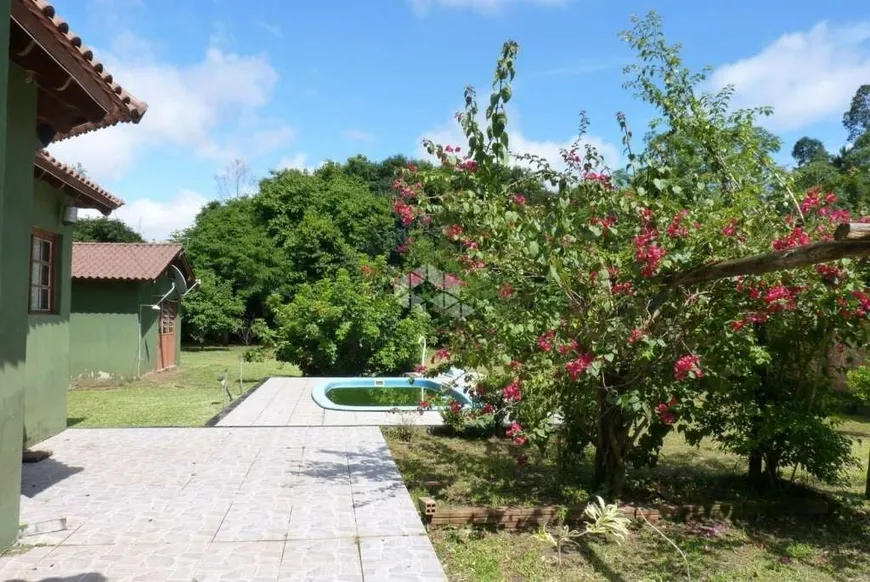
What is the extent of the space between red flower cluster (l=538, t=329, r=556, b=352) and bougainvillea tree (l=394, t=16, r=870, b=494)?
0.02 meters

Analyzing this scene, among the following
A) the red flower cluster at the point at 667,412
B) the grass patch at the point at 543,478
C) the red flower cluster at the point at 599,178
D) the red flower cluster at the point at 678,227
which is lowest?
the grass patch at the point at 543,478

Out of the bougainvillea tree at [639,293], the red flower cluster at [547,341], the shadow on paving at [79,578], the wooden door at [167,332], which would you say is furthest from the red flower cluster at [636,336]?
the wooden door at [167,332]

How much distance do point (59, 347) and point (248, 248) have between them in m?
23.2

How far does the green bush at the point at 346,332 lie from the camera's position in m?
17.2

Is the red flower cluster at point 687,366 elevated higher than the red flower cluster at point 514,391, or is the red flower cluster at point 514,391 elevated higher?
the red flower cluster at point 687,366

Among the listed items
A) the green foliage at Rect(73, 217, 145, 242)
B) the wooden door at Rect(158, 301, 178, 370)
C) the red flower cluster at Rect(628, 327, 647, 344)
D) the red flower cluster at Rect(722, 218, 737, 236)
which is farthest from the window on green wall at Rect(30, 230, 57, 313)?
the green foliage at Rect(73, 217, 145, 242)

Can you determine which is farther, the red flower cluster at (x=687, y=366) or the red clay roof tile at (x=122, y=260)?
the red clay roof tile at (x=122, y=260)

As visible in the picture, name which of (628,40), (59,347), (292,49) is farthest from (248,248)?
(628,40)

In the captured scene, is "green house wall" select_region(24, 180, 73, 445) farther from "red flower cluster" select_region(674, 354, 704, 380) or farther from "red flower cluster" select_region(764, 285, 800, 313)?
"red flower cluster" select_region(764, 285, 800, 313)

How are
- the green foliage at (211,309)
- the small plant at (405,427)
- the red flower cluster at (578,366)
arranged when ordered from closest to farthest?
1. the red flower cluster at (578,366)
2. the small plant at (405,427)
3. the green foliage at (211,309)

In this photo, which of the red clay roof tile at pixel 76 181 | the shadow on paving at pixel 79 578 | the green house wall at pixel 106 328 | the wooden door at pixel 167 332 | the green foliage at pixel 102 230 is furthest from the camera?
the green foliage at pixel 102 230

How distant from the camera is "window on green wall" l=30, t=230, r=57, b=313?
8523 millimetres

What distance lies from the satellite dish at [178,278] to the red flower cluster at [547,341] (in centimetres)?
1607

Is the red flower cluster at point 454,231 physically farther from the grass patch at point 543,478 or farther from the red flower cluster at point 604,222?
the grass patch at point 543,478
